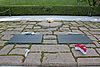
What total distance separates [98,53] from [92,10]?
30.9 ft

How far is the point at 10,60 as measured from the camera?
4.94m

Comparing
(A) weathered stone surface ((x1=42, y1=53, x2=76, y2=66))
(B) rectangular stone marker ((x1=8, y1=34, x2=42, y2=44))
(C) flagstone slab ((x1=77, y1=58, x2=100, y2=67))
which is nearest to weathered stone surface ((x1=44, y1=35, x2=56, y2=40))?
(B) rectangular stone marker ((x1=8, y1=34, x2=42, y2=44))

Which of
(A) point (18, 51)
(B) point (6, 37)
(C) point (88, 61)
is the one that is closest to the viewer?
(C) point (88, 61)

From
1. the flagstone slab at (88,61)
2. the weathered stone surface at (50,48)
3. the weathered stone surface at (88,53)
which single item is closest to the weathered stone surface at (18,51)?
the weathered stone surface at (50,48)

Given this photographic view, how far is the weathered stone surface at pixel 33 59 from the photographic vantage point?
4.78m

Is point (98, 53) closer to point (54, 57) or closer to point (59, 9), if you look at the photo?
point (54, 57)

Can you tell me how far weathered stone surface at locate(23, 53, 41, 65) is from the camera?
15.7 feet

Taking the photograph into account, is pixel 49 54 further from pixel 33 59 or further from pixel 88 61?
pixel 88 61

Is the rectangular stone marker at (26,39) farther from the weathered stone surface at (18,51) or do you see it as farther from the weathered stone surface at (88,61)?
the weathered stone surface at (88,61)

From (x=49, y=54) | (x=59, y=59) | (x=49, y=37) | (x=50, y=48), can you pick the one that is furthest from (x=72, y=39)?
(x=59, y=59)

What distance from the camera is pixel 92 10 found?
47.7ft

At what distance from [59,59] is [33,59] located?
0.60m

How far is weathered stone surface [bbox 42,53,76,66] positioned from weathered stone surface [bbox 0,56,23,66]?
56 centimetres

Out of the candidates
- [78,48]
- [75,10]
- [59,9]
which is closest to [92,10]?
[75,10]
